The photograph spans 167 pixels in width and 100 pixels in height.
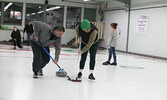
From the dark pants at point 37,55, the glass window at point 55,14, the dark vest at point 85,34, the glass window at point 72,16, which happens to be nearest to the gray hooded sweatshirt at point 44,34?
the dark pants at point 37,55

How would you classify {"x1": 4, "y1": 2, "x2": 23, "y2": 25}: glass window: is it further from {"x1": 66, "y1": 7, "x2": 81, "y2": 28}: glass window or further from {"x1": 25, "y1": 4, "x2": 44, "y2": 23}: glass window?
{"x1": 66, "y1": 7, "x2": 81, "y2": 28}: glass window

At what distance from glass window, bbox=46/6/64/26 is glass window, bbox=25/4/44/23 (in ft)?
1.40

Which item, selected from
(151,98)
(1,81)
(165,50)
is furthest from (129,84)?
(165,50)

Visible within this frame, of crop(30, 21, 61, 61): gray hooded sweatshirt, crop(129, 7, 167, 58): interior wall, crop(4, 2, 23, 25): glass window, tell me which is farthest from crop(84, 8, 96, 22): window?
crop(30, 21, 61, 61): gray hooded sweatshirt

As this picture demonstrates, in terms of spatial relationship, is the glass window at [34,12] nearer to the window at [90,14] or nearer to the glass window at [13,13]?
the glass window at [13,13]

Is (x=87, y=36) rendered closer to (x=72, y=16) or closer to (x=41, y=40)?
(x=41, y=40)

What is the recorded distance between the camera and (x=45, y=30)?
4.36 metres

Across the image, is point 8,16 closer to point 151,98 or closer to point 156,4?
point 156,4

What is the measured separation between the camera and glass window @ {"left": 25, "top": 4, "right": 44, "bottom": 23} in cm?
1631

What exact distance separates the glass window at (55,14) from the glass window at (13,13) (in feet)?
6.16

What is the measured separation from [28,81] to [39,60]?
450 millimetres

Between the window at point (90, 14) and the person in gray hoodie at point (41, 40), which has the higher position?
the window at point (90, 14)

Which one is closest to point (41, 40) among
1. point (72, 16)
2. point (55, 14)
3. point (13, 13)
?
point (13, 13)

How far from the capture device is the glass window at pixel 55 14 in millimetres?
16875
